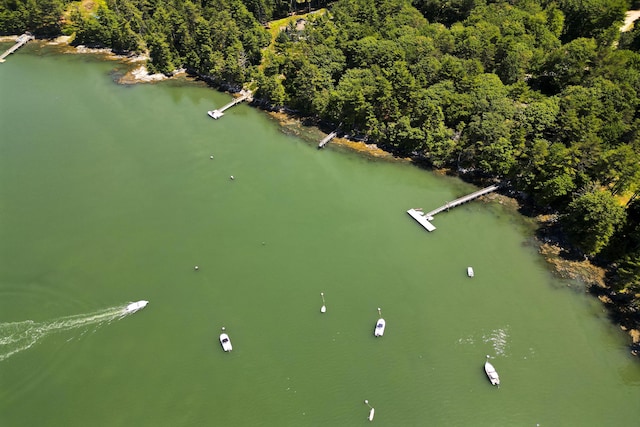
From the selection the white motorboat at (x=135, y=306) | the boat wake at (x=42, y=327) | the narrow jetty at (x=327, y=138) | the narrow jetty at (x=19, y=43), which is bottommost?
the boat wake at (x=42, y=327)

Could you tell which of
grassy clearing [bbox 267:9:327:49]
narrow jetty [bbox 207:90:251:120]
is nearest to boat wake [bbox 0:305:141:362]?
narrow jetty [bbox 207:90:251:120]

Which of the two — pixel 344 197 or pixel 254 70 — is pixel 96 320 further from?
pixel 254 70

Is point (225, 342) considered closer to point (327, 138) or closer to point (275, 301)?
point (275, 301)

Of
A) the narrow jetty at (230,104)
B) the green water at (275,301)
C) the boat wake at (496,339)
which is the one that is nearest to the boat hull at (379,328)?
the green water at (275,301)

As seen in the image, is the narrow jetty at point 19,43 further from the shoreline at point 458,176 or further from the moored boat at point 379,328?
the moored boat at point 379,328

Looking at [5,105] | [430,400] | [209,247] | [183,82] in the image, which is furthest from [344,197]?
[5,105]

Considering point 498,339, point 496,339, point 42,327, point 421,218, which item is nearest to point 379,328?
point 496,339
